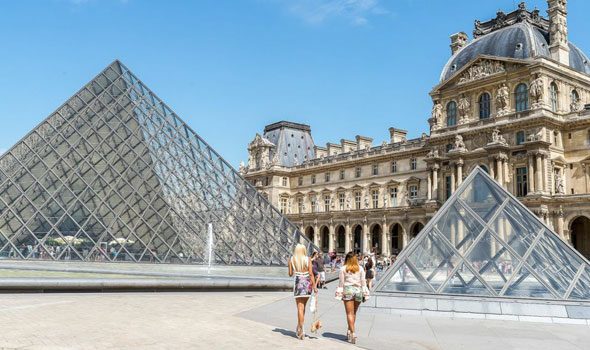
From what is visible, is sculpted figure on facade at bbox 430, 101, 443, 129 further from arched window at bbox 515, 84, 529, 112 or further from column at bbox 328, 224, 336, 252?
column at bbox 328, 224, 336, 252

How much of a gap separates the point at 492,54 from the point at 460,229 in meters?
31.6

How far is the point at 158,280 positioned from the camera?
13.0m

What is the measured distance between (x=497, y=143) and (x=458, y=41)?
12.5 meters

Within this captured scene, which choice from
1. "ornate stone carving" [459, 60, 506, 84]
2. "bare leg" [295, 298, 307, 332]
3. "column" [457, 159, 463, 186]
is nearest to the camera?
"bare leg" [295, 298, 307, 332]

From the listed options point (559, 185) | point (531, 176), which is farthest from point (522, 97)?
point (559, 185)

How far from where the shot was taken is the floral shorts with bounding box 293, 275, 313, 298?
25.2 ft

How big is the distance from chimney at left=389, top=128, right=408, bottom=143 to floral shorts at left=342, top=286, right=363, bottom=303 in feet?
148

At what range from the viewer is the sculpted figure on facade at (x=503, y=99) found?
37.2 metres

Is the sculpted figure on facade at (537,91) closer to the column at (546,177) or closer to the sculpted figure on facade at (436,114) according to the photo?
the column at (546,177)

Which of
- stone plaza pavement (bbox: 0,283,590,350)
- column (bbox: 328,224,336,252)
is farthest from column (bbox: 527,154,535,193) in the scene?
stone plaza pavement (bbox: 0,283,590,350)

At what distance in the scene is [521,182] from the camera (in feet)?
119

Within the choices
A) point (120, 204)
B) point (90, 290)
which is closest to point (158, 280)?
point (90, 290)

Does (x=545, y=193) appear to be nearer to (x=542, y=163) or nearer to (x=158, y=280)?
(x=542, y=163)

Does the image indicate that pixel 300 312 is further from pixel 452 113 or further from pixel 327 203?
pixel 327 203
